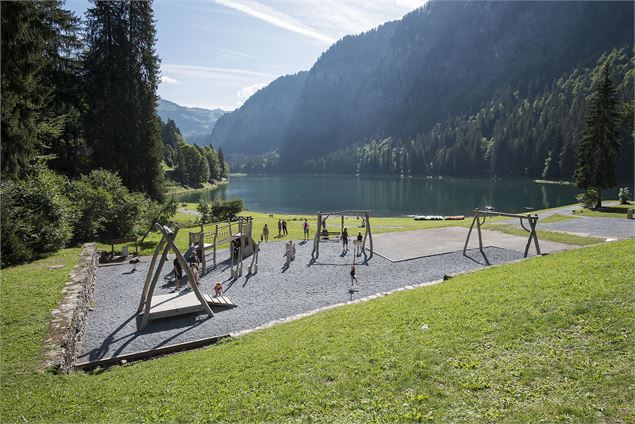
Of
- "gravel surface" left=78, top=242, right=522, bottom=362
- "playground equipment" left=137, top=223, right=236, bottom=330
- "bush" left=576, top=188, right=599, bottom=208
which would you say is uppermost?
"bush" left=576, top=188, right=599, bottom=208

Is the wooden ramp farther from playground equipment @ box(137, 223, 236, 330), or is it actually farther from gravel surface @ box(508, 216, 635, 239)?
gravel surface @ box(508, 216, 635, 239)

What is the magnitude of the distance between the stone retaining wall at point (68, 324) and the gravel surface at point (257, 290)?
0.83 metres

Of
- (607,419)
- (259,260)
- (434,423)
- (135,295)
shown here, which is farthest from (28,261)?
(607,419)

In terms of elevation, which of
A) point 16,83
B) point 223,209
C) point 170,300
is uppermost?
point 16,83

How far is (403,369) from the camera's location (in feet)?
28.3

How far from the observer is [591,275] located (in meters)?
12.4

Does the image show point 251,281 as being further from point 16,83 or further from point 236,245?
point 16,83

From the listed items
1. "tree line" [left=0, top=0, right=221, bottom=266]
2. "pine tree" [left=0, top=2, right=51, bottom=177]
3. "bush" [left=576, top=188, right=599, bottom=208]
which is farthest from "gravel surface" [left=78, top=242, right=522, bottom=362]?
"bush" [left=576, top=188, right=599, bottom=208]

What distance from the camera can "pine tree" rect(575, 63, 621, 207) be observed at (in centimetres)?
4919

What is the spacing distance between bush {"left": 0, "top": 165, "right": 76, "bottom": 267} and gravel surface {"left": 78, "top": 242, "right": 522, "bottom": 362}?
3.76m

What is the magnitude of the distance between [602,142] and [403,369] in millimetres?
55943

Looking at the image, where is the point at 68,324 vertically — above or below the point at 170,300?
above

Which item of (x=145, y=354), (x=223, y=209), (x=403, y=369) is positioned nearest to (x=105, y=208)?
(x=223, y=209)

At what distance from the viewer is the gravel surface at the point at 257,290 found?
50.4 ft
